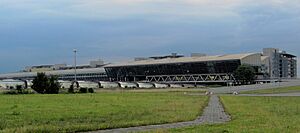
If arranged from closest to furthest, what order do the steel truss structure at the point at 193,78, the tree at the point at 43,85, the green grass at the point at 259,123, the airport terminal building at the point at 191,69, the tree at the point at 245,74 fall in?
the green grass at the point at 259,123 < the tree at the point at 43,85 < the tree at the point at 245,74 < the airport terminal building at the point at 191,69 < the steel truss structure at the point at 193,78

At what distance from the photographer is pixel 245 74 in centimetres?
14200

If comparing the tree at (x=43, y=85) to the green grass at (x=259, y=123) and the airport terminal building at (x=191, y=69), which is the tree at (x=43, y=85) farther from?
the airport terminal building at (x=191, y=69)

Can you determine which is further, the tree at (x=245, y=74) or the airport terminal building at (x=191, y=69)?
the airport terminal building at (x=191, y=69)

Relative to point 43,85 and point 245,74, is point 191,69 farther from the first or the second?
point 43,85

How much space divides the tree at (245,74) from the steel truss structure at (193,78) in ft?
37.9

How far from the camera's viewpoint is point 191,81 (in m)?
169

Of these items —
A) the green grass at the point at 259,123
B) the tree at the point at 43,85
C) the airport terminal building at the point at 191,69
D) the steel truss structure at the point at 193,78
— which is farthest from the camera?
the steel truss structure at the point at 193,78

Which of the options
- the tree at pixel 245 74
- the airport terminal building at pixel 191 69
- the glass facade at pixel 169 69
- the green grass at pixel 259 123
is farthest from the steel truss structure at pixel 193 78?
the green grass at pixel 259 123

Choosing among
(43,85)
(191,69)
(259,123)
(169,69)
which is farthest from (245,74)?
(259,123)

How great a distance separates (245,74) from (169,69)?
37103 mm

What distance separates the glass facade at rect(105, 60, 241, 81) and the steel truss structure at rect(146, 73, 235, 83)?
136 centimetres

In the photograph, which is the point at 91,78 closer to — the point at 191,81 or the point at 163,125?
the point at 191,81

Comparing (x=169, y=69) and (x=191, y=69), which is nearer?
(x=191, y=69)

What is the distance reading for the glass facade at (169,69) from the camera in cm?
16025
